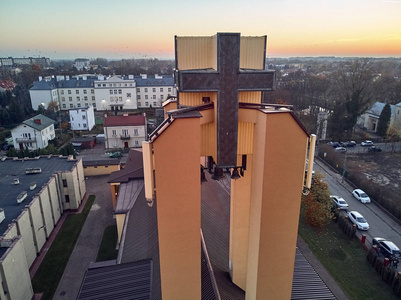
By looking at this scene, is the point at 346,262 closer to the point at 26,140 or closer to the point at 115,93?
the point at 26,140

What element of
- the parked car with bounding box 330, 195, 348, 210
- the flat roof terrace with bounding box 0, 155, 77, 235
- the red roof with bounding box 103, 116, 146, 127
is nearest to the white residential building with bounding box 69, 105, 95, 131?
the red roof with bounding box 103, 116, 146, 127

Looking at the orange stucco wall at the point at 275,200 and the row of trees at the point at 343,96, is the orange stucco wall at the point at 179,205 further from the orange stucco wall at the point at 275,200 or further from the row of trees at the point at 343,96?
the row of trees at the point at 343,96

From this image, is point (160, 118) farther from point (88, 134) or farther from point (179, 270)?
point (88, 134)

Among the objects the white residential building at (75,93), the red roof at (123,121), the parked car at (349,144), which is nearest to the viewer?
the red roof at (123,121)

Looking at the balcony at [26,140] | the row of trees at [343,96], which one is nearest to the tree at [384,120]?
the row of trees at [343,96]

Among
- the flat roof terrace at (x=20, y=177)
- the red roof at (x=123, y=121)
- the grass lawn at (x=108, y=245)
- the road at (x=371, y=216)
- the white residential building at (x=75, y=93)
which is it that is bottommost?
the grass lawn at (x=108, y=245)

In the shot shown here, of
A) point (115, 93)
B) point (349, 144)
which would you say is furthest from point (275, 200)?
point (115, 93)
